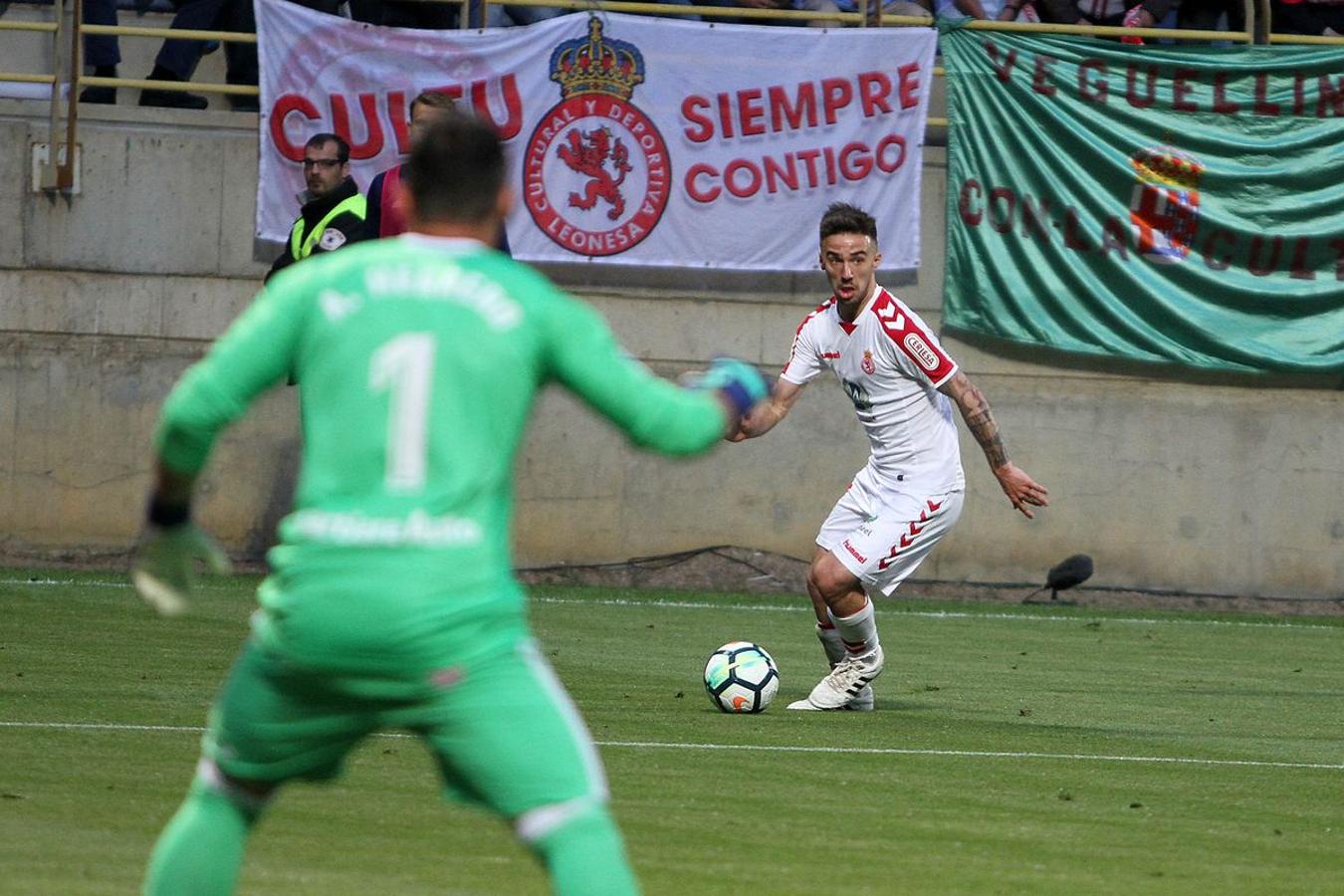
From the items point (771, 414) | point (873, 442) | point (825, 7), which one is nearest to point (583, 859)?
point (771, 414)

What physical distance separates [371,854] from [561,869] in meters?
2.42

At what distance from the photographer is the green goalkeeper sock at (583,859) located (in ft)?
12.5

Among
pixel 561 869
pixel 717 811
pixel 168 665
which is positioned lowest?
pixel 168 665

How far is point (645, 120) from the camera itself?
16969 millimetres

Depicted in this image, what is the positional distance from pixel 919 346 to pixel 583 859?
6.70 meters

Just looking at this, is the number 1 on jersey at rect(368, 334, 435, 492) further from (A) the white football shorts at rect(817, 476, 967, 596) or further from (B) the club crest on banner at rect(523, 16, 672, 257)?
(B) the club crest on banner at rect(523, 16, 672, 257)

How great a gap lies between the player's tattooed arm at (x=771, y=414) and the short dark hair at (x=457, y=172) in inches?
177

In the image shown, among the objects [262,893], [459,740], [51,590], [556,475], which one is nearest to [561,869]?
[459,740]

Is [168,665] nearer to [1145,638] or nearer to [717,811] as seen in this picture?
[717,811]

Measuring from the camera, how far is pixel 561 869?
380cm

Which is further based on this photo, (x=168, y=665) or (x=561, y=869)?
(x=168, y=665)

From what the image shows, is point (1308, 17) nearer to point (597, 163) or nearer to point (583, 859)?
point (597, 163)

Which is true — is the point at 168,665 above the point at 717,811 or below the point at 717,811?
below

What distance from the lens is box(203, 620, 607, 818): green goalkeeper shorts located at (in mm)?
3857
